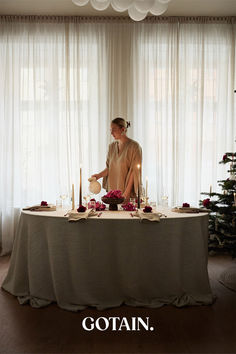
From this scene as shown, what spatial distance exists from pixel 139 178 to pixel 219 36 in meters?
2.87

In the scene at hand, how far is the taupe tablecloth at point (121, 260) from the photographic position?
→ 2.57 m

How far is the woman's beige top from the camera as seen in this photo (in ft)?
11.0

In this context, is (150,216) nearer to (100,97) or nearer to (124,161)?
(124,161)

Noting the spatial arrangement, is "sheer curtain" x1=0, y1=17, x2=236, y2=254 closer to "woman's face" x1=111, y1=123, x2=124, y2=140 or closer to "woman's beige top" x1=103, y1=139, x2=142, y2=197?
"woman's beige top" x1=103, y1=139, x2=142, y2=197

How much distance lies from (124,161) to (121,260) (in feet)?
3.83

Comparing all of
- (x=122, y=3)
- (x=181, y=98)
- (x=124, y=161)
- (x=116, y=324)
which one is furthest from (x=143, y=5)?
(x=116, y=324)

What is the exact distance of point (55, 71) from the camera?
460cm

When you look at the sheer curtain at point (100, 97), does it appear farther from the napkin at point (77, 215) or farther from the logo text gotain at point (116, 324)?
the logo text gotain at point (116, 324)

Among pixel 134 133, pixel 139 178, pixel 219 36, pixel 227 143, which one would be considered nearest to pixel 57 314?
pixel 139 178

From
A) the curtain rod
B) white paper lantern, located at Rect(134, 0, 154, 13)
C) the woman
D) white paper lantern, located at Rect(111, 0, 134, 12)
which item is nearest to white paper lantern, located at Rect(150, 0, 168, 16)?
white paper lantern, located at Rect(134, 0, 154, 13)

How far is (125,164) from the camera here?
3375 mm

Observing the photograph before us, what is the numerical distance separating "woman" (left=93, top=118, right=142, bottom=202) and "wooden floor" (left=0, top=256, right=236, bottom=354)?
4.13ft

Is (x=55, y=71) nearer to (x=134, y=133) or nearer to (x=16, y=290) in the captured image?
(x=134, y=133)

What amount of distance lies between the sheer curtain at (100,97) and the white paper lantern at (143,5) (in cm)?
196
